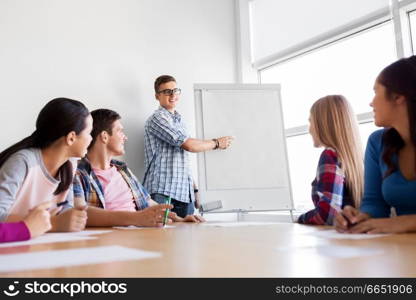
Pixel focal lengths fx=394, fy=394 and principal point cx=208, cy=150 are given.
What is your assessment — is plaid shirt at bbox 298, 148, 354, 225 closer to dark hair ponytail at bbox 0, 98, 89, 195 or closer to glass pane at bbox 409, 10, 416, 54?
dark hair ponytail at bbox 0, 98, 89, 195

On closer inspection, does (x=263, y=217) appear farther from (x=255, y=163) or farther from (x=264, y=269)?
(x=264, y=269)

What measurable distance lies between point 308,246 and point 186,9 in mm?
3240

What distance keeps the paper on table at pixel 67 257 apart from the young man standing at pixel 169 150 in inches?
79.5

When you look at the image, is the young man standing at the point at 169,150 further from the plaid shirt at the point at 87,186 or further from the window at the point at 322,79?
the plaid shirt at the point at 87,186

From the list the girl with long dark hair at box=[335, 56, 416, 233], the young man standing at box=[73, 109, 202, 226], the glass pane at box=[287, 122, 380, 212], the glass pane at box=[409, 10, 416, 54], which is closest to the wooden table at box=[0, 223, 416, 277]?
the girl with long dark hair at box=[335, 56, 416, 233]

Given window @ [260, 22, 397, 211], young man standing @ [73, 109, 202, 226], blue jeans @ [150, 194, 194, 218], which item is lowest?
blue jeans @ [150, 194, 194, 218]

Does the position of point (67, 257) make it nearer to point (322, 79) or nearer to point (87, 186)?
point (87, 186)

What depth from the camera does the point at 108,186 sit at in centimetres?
196

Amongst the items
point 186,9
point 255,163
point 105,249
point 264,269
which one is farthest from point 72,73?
point 264,269

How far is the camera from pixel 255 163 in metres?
3.05

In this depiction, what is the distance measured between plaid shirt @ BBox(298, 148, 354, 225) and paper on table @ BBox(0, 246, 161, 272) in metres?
0.92

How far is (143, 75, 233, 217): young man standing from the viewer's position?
112 inches

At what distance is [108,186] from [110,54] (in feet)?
5.18

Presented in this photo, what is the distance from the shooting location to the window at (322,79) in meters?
2.82
